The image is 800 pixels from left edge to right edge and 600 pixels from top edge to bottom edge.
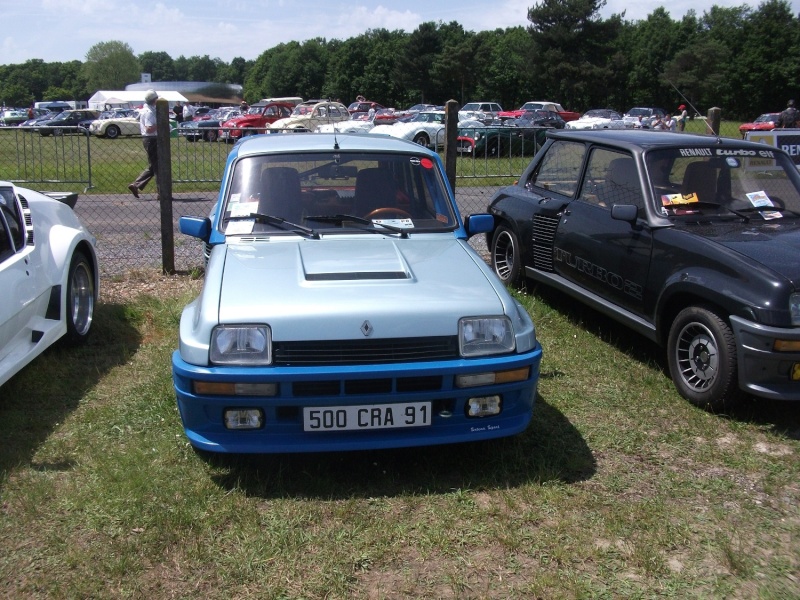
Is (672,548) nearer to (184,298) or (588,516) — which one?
(588,516)

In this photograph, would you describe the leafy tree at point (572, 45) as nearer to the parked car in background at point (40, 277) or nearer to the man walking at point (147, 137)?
the man walking at point (147, 137)

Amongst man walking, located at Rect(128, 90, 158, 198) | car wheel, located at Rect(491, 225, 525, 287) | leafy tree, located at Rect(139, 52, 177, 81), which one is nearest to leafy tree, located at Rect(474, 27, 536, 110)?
man walking, located at Rect(128, 90, 158, 198)

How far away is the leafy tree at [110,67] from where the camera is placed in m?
149

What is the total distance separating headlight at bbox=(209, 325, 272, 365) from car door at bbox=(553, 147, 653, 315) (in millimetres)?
2865

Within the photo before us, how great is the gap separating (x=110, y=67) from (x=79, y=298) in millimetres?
160598

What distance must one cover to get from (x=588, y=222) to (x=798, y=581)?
341 centimetres

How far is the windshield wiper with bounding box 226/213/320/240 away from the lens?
15.0 ft

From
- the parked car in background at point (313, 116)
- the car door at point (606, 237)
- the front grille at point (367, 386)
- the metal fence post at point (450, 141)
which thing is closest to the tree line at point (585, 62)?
the parked car in background at point (313, 116)

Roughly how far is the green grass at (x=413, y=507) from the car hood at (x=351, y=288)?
32.3 inches

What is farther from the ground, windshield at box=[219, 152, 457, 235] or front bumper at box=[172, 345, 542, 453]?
windshield at box=[219, 152, 457, 235]

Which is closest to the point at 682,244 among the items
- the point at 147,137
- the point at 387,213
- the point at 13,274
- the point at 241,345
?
the point at 387,213

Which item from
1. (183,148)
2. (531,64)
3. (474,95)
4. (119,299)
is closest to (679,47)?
(531,64)

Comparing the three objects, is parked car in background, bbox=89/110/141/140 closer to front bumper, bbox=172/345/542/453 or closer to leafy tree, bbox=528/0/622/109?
front bumper, bbox=172/345/542/453

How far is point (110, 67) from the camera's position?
150500 mm
